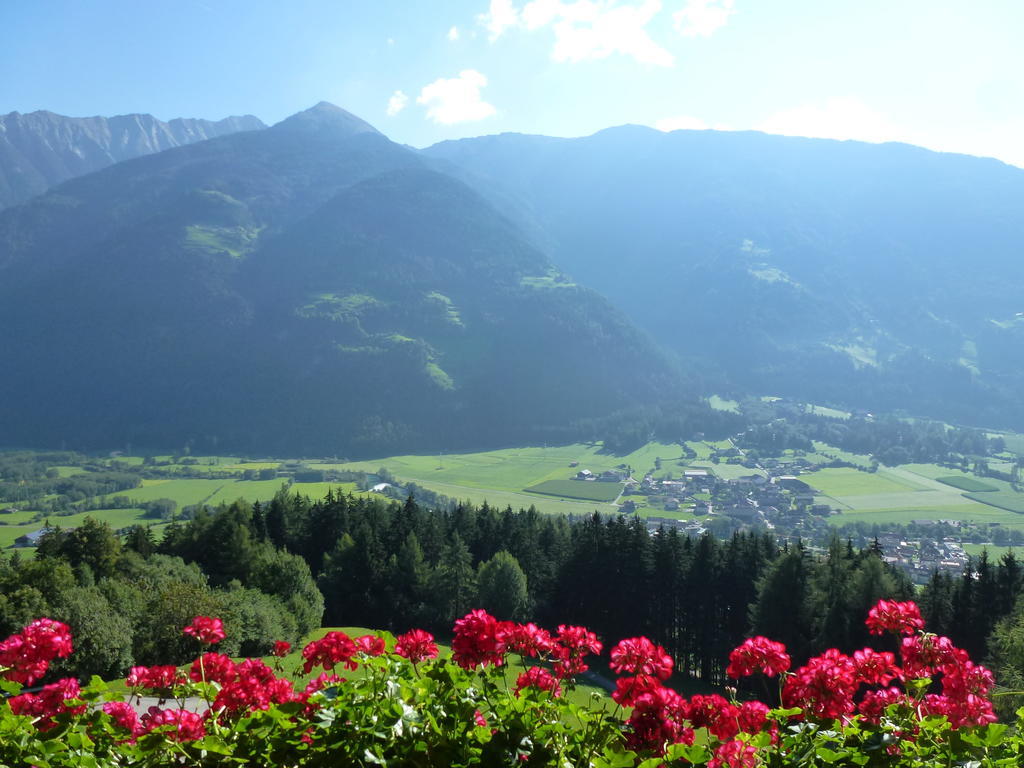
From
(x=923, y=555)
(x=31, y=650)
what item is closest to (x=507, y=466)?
(x=923, y=555)

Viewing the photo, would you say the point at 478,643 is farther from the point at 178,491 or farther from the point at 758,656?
the point at 178,491

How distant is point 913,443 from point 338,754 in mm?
196228

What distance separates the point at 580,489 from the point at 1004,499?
79.0 m

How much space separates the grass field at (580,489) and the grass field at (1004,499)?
6616 centimetres

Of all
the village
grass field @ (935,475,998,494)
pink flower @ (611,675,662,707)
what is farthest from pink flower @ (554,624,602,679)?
grass field @ (935,475,998,494)

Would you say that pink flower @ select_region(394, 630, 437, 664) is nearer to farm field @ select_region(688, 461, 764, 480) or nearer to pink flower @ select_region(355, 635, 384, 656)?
pink flower @ select_region(355, 635, 384, 656)

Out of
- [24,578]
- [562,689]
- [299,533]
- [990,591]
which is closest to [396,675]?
[562,689]

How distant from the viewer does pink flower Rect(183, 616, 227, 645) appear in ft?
17.9

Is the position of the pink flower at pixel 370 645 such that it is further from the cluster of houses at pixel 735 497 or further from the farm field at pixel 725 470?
the farm field at pixel 725 470

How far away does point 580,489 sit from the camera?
391 feet

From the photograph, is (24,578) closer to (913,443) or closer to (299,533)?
(299,533)

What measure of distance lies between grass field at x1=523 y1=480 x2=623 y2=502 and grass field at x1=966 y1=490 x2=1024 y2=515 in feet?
217

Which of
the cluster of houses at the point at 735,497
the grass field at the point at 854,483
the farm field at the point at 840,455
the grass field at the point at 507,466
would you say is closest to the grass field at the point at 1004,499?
the grass field at the point at 854,483

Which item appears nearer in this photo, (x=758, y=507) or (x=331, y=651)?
(x=331, y=651)
